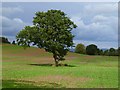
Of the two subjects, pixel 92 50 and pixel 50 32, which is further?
pixel 92 50

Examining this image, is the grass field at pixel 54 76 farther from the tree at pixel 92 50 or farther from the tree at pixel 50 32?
the tree at pixel 92 50

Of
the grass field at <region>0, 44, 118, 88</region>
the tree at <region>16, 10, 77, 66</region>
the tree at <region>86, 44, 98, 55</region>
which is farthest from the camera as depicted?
the tree at <region>86, 44, 98, 55</region>

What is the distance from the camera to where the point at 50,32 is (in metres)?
A: 66.9

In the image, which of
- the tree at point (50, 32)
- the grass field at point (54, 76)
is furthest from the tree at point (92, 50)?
the tree at point (50, 32)

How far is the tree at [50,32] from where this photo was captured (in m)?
67.1

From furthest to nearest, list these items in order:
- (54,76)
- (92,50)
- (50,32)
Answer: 1. (92,50)
2. (50,32)
3. (54,76)

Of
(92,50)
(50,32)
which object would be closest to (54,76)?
(50,32)

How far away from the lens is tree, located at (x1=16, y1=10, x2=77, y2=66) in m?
67.1

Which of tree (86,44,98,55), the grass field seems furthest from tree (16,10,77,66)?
tree (86,44,98,55)

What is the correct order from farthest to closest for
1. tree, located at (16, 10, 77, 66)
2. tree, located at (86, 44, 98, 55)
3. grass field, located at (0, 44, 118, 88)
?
1. tree, located at (86, 44, 98, 55)
2. tree, located at (16, 10, 77, 66)
3. grass field, located at (0, 44, 118, 88)

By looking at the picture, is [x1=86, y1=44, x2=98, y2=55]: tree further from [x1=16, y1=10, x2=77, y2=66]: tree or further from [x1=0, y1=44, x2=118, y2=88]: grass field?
[x1=16, y1=10, x2=77, y2=66]: tree

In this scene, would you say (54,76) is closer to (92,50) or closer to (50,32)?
(50,32)

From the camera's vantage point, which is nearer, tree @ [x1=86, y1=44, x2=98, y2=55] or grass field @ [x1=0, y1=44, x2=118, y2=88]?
grass field @ [x1=0, y1=44, x2=118, y2=88]

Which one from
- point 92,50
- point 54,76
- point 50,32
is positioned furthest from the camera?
point 92,50
